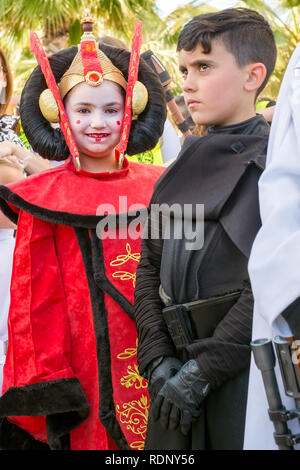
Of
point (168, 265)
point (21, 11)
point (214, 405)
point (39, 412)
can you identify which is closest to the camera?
point (214, 405)

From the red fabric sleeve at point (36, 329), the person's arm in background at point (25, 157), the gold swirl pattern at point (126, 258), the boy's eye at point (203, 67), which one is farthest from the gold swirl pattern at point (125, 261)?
the person's arm in background at point (25, 157)

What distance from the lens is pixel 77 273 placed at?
2848 millimetres

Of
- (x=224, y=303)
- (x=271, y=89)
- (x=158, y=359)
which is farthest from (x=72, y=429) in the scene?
(x=271, y=89)

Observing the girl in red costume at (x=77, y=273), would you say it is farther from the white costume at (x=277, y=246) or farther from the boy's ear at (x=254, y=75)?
the white costume at (x=277, y=246)

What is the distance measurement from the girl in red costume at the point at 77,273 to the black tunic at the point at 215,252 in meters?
0.43

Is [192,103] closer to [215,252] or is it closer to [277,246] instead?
[215,252]

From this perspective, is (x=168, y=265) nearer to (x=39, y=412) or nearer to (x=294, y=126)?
(x=294, y=126)

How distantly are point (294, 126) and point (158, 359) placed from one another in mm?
839

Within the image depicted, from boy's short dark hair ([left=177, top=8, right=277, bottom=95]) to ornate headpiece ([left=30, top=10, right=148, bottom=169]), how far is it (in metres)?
0.59

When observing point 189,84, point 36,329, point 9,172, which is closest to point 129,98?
point 189,84

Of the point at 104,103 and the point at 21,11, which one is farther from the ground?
the point at 21,11

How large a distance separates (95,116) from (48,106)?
8.2 inches
